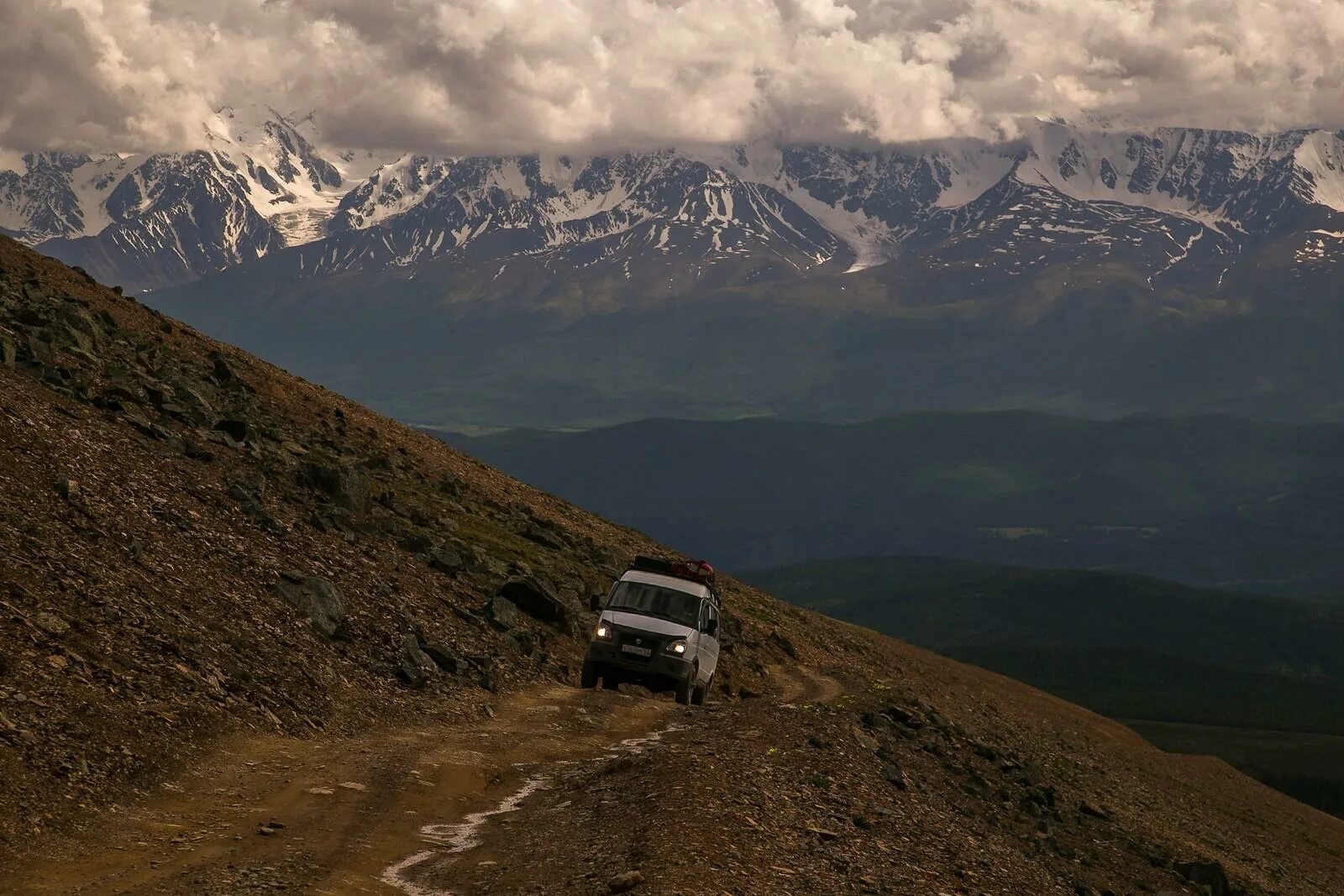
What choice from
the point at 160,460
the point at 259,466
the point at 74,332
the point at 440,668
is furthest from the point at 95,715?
the point at 74,332

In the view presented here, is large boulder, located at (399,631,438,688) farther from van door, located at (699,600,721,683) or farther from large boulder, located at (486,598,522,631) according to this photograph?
van door, located at (699,600,721,683)

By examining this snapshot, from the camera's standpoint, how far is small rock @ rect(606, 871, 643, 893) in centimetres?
1819

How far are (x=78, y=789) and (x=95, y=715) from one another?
2.31 metres

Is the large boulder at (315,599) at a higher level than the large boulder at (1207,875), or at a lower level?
higher

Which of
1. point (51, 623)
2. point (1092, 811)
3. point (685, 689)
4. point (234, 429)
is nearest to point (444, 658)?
point (685, 689)

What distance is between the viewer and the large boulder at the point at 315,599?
32312 millimetres

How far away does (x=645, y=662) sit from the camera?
36438mm

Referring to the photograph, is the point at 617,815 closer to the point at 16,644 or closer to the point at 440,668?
the point at 16,644

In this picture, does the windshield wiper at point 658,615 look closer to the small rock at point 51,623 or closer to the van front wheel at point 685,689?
the van front wheel at point 685,689

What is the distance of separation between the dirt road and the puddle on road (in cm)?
3

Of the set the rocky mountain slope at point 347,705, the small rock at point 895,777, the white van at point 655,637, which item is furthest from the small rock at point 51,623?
the small rock at point 895,777

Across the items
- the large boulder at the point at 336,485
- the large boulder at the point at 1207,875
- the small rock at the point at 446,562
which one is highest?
the large boulder at the point at 336,485

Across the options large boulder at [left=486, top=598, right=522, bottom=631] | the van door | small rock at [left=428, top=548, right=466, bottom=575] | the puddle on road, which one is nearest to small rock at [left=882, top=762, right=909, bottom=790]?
the puddle on road

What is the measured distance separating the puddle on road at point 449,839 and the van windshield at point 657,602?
32.2 feet
